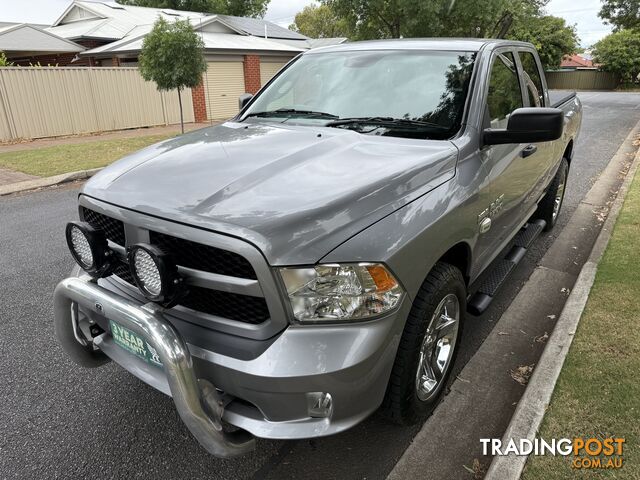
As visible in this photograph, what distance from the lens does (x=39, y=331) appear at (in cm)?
363

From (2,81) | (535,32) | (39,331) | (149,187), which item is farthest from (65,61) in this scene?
(535,32)

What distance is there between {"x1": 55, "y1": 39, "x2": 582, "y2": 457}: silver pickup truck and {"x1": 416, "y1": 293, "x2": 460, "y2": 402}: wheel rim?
0.05 feet

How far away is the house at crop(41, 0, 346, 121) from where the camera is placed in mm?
19609

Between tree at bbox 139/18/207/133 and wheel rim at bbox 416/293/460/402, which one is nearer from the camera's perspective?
wheel rim at bbox 416/293/460/402

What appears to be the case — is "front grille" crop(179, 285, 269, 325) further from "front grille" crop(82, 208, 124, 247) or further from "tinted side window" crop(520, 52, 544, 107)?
"tinted side window" crop(520, 52, 544, 107)

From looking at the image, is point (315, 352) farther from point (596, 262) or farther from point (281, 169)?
point (596, 262)

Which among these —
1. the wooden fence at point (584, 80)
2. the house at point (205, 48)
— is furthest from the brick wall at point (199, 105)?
the wooden fence at point (584, 80)

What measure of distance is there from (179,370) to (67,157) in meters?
10.7

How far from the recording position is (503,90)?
3.49 meters

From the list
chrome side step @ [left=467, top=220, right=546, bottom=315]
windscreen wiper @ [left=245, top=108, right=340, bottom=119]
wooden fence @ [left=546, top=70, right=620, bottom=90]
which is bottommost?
wooden fence @ [left=546, top=70, right=620, bottom=90]

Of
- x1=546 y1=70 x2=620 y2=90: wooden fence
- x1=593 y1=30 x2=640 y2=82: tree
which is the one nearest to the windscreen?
x1=546 y1=70 x2=620 y2=90: wooden fence

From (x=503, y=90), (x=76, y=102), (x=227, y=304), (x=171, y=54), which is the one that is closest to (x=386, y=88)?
(x=503, y=90)

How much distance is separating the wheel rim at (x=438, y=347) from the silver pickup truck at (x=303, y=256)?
0.02 metres

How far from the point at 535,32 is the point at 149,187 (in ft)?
152
